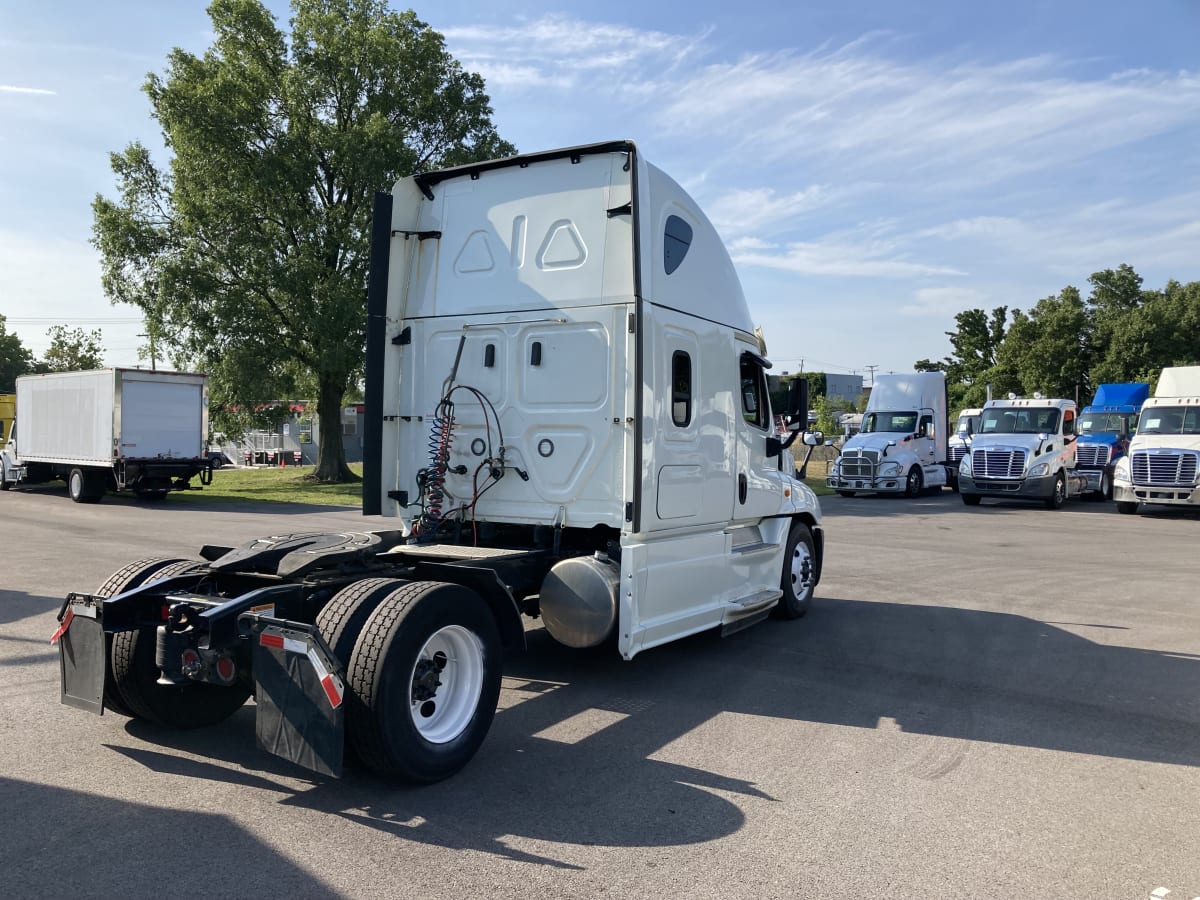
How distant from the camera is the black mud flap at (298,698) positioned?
4133 mm

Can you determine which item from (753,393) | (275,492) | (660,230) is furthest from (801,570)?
(275,492)

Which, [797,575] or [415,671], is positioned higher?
[415,671]

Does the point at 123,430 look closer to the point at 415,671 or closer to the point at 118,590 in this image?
the point at 118,590

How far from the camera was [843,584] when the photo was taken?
1107 cm

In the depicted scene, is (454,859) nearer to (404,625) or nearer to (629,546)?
(404,625)

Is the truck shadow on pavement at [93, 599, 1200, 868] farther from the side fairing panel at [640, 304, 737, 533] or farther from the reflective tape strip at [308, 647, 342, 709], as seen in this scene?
the side fairing panel at [640, 304, 737, 533]

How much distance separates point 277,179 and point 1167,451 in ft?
81.9

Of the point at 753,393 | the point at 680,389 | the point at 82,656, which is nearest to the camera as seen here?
the point at 82,656

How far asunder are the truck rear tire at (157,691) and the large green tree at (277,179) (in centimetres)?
2268

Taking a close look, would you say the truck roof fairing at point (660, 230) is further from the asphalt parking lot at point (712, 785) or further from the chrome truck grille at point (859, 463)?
the chrome truck grille at point (859, 463)

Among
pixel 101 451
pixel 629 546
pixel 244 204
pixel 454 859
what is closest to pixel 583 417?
pixel 629 546

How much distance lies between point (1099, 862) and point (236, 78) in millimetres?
31003

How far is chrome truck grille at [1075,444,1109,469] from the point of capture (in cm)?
2656

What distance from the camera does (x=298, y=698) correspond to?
166 inches
